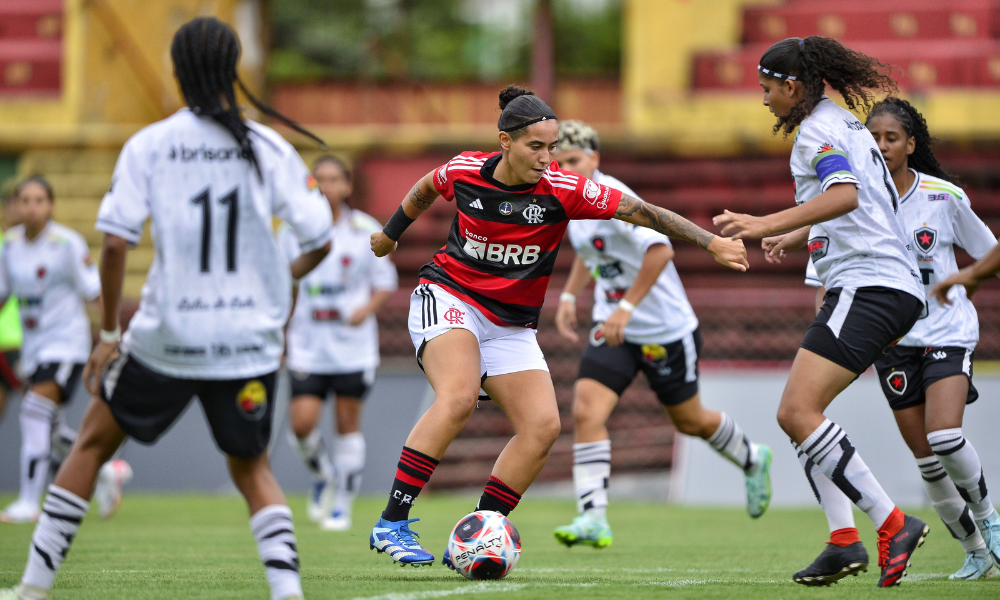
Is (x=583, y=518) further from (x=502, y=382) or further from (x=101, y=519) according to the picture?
(x=101, y=519)

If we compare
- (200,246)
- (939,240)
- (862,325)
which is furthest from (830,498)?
(200,246)

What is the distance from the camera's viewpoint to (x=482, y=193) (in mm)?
4781

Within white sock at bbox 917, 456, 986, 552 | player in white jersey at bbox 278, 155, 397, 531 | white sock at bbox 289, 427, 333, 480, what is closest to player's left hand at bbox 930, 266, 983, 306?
white sock at bbox 917, 456, 986, 552

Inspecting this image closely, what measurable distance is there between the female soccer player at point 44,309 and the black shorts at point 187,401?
5169 millimetres

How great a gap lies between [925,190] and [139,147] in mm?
3675

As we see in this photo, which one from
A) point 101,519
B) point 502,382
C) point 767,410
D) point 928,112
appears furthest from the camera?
point 928,112

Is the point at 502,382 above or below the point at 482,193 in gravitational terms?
below

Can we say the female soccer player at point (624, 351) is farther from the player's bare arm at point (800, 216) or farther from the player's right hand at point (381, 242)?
the player's bare arm at point (800, 216)

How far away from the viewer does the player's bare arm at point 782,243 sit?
4578mm

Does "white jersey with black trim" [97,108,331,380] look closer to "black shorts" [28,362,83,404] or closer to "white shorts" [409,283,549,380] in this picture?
"white shorts" [409,283,549,380]

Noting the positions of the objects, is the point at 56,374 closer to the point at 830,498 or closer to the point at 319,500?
the point at 319,500

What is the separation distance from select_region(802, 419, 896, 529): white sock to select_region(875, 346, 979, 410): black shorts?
88 centimetres

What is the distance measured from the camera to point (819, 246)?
15.2 feet

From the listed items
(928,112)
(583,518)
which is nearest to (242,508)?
(583,518)
